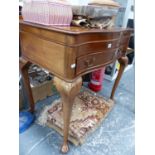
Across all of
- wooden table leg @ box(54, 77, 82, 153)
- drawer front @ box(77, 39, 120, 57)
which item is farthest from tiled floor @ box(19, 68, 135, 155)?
drawer front @ box(77, 39, 120, 57)

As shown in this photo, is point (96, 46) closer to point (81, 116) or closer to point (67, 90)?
point (67, 90)

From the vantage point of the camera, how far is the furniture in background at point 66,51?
0.74 meters

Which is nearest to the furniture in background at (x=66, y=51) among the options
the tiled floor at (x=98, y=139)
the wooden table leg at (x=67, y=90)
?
the wooden table leg at (x=67, y=90)

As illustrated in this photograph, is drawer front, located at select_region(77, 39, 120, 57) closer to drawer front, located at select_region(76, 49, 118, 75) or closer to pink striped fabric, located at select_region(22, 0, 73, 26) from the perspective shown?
drawer front, located at select_region(76, 49, 118, 75)

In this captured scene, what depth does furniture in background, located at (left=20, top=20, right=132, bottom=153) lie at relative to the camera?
2.42 feet

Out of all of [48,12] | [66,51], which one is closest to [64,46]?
[66,51]

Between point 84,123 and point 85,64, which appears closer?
point 85,64

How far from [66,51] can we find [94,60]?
0.25m

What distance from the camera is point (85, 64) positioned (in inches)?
34.1

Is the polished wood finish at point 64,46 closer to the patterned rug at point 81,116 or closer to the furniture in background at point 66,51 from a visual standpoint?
the furniture in background at point 66,51
